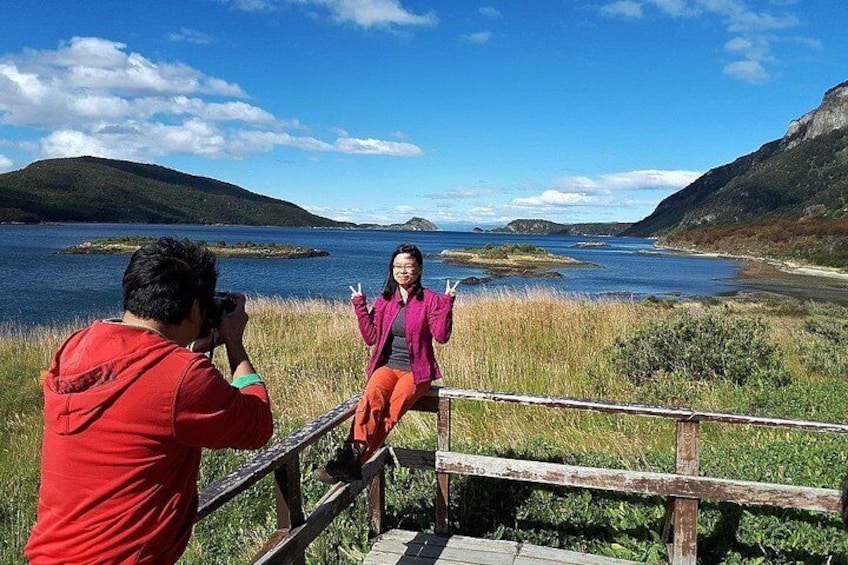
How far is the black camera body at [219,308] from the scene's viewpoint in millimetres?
1975

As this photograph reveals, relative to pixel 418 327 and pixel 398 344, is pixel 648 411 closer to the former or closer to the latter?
pixel 418 327

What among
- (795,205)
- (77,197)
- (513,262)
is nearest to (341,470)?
(513,262)

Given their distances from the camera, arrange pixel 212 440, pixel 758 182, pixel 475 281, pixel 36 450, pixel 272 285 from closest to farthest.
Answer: pixel 212 440 → pixel 36 450 → pixel 272 285 → pixel 475 281 → pixel 758 182

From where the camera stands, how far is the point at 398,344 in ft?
14.2

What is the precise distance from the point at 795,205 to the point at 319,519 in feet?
443

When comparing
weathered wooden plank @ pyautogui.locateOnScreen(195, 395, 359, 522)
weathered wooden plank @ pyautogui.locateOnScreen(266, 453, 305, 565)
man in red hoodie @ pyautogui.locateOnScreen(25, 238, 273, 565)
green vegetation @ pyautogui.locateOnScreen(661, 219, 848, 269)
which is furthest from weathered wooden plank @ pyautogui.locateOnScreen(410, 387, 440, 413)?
green vegetation @ pyautogui.locateOnScreen(661, 219, 848, 269)

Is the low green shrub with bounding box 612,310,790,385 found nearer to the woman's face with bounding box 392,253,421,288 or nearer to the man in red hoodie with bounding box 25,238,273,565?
the woman's face with bounding box 392,253,421,288

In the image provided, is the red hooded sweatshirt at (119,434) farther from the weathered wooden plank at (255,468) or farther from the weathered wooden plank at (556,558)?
the weathered wooden plank at (556,558)

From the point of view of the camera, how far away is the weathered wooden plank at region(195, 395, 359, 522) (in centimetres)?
238

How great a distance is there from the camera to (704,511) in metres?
4.30

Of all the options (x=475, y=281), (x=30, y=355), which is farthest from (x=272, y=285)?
(x=30, y=355)

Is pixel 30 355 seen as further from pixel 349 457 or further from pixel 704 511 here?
pixel 704 511

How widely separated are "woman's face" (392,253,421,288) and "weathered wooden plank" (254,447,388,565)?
1.17 meters

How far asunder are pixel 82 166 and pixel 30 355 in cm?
A: 20927
